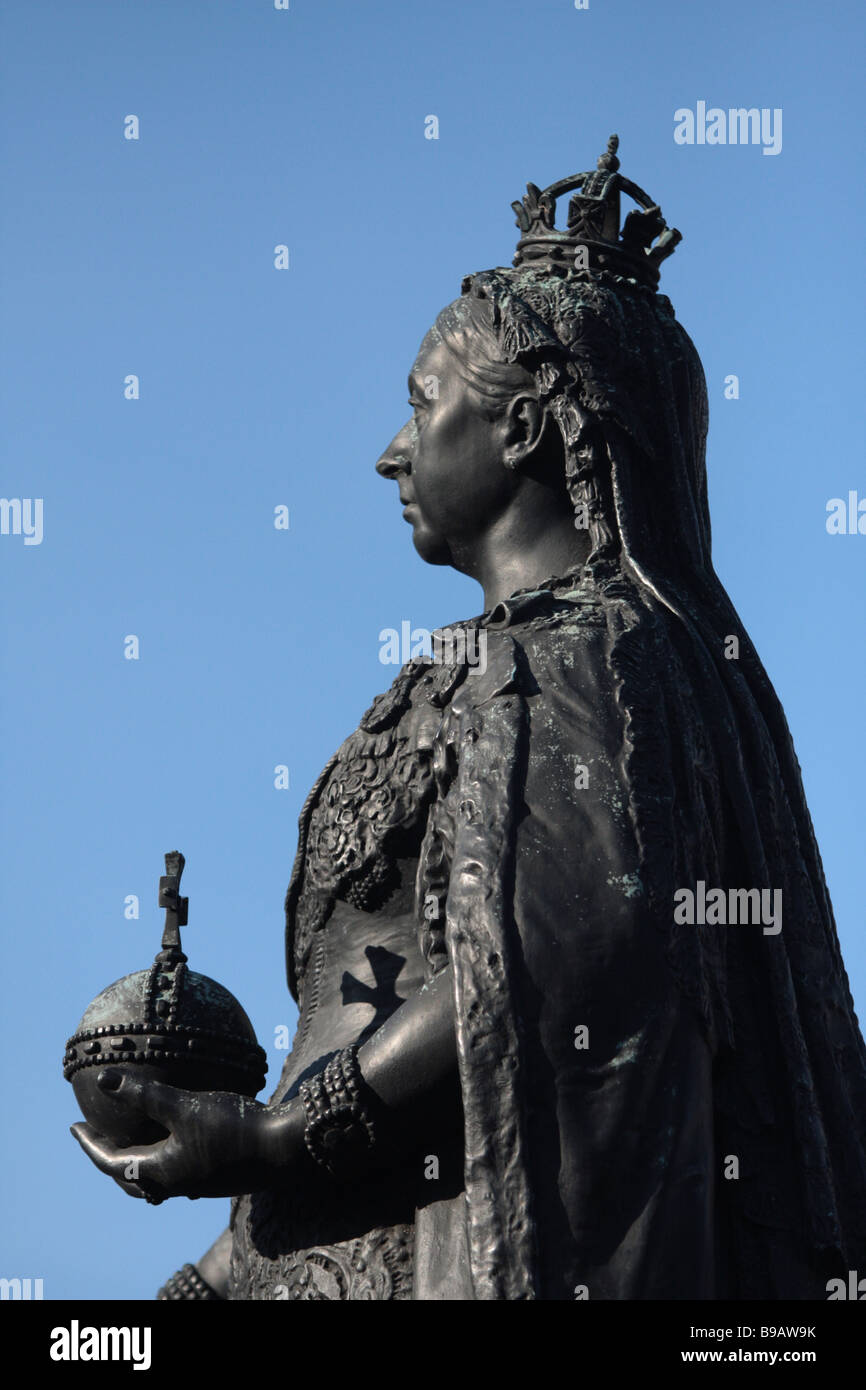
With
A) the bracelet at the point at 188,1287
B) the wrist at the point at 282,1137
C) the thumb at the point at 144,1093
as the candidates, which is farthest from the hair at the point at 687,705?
the bracelet at the point at 188,1287

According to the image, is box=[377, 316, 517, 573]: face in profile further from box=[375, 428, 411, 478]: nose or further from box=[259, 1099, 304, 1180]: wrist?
box=[259, 1099, 304, 1180]: wrist

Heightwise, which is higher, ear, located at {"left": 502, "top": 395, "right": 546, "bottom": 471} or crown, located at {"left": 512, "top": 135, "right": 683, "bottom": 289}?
crown, located at {"left": 512, "top": 135, "right": 683, "bottom": 289}

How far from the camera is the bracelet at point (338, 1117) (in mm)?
8867

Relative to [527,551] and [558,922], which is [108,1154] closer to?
[558,922]

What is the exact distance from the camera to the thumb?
9.23 metres

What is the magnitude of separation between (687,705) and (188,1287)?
11.4 feet

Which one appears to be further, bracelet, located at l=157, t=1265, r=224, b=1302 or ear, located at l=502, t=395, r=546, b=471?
bracelet, located at l=157, t=1265, r=224, b=1302

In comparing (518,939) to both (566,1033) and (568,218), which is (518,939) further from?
(568,218)

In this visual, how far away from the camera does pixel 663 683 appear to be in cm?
948

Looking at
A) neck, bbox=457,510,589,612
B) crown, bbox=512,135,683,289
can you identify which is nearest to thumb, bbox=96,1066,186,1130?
neck, bbox=457,510,589,612

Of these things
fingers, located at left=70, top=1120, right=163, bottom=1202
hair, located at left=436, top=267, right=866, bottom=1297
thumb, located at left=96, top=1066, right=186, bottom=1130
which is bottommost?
fingers, located at left=70, top=1120, right=163, bottom=1202

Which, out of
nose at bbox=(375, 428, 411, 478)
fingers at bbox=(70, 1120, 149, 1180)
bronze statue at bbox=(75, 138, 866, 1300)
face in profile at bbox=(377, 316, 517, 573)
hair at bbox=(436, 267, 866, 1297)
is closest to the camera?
bronze statue at bbox=(75, 138, 866, 1300)

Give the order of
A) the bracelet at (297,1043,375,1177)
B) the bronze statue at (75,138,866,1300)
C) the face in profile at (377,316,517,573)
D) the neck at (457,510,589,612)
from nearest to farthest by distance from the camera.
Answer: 1. the bronze statue at (75,138,866,1300)
2. the bracelet at (297,1043,375,1177)
3. the neck at (457,510,589,612)
4. the face in profile at (377,316,517,573)

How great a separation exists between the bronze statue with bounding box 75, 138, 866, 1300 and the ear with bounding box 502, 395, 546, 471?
17 millimetres
